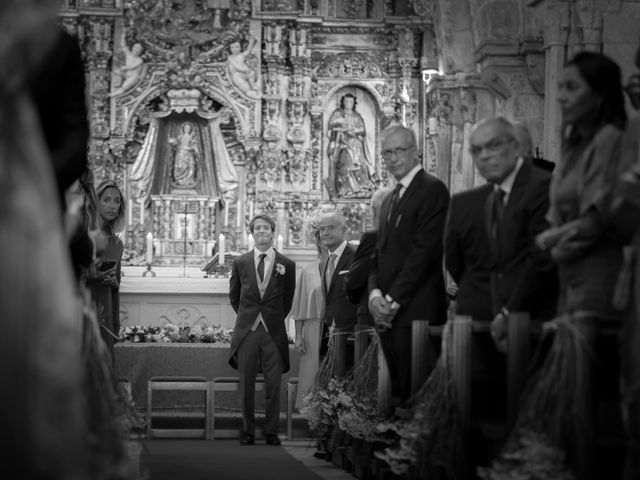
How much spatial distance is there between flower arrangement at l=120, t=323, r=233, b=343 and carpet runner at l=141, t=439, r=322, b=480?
5.60ft

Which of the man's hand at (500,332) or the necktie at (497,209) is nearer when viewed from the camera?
the man's hand at (500,332)

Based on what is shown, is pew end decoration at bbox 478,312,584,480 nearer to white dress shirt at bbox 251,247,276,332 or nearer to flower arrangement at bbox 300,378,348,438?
flower arrangement at bbox 300,378,348,438

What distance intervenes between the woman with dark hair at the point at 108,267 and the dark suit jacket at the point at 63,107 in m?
3.71

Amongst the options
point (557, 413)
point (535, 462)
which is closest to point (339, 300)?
point (557, 413)

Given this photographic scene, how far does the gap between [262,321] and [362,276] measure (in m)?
2.95

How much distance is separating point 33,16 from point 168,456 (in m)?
6.96

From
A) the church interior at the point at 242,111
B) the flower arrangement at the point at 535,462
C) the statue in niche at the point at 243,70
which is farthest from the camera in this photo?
the statue in niche at the point at 243,70

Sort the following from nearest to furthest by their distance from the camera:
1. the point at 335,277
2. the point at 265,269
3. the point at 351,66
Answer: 1. the point at 335,277
2. the point at 265,269
3. the point at 351,66

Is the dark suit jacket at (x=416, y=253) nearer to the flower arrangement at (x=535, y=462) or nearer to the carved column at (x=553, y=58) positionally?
the flower arrangement at (x=535, y=462)

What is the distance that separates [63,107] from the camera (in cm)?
386

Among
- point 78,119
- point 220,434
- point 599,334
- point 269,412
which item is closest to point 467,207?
point 599,334

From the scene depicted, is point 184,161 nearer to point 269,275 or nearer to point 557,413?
point 269,275

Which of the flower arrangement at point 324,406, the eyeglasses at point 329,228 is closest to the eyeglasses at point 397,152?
the flower arrangement at point 324,406

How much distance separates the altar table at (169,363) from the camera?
11.9 meters
